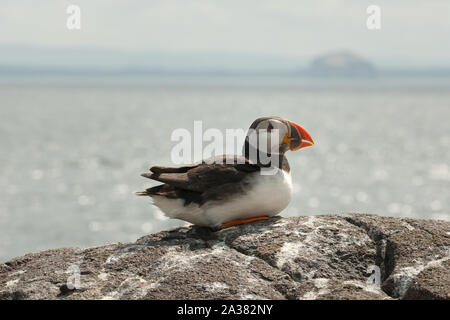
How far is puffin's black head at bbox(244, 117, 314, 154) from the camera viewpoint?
8.29m

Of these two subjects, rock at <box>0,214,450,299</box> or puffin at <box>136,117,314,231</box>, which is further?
puffin at <box>136,117,314,231</box>

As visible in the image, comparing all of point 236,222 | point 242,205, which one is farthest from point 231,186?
point 236,222

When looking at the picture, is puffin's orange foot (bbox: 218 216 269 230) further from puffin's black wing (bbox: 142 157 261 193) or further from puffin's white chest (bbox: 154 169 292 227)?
puffin's black wing (bbox: 142 157 261 193)

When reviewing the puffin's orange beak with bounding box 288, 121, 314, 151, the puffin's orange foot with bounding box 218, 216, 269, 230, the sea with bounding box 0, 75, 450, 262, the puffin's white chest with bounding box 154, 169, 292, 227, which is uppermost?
the puffin's orange beak with bounding box 288, 121, 314, 151

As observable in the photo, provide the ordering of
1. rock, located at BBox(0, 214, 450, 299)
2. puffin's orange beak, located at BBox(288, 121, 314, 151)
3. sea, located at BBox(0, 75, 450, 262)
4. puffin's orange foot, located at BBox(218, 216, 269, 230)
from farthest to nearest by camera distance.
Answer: sea, located at BBox(0, 75, 450, 262)
puffin's orange beak, located at BBox(288, 121, 314, 151)
puffin's orange foot, located at BBox(218, 216, 269, 230)
rock, located at BBox(0, 214, 450, 299)

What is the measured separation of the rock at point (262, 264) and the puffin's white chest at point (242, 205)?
0.57ft

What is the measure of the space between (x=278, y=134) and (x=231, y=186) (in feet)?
3.41

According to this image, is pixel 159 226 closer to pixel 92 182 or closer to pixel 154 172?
pixel 92 182

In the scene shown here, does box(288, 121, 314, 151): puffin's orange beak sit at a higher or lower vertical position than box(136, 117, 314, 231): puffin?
higher

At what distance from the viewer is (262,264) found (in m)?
6.95

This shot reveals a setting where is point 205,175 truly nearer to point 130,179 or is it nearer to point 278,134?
point 278,134

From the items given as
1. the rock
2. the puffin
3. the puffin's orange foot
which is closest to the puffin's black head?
the puffin

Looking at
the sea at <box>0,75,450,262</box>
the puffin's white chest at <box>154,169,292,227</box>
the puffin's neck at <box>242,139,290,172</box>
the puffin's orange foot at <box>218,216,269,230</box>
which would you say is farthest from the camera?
the sea at <box>0,75,450,262</box>
